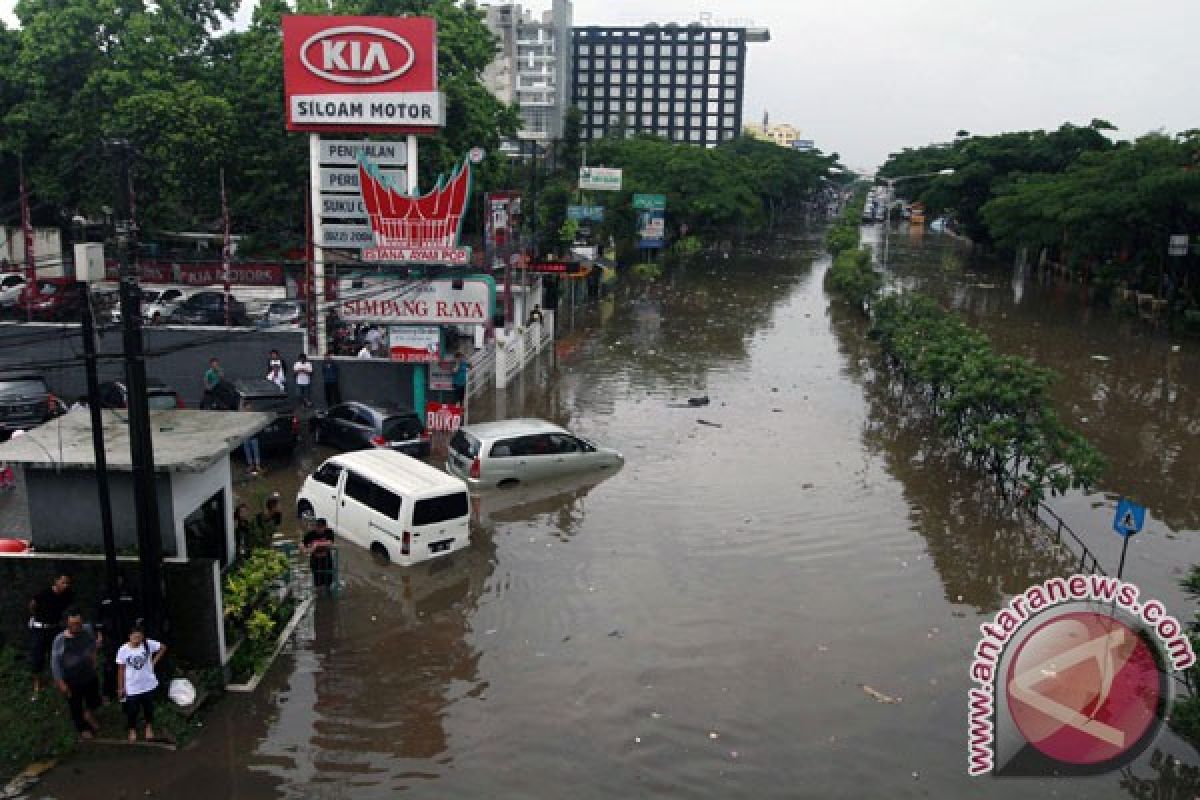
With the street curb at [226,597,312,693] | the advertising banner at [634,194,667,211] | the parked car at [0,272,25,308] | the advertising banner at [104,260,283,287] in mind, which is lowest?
the street curb at [226,597,312,693]

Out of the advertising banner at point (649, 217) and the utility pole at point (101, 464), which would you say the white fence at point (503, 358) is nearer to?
the utility pole at point (101, 464)

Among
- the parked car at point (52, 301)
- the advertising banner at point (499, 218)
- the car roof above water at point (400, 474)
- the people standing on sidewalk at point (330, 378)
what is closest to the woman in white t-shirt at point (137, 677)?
the car roof above water at point (400, 474)

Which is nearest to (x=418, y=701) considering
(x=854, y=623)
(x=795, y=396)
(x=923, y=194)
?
(x=854, y=623)

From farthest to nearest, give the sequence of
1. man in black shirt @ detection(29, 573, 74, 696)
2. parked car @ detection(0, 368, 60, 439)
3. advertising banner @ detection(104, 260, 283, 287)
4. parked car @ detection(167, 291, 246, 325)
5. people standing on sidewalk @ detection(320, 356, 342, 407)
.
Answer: advertising banner @ detection(104, 260, 283, 287)
parked car @ detection(167, 291, 246, 325)
people standing on sidewalk @ detection(320, 356, 342, 407)
parked car @ detection(0, 368, 60, 439)
man in black shirt @ detection(29, 573, 74, 696)

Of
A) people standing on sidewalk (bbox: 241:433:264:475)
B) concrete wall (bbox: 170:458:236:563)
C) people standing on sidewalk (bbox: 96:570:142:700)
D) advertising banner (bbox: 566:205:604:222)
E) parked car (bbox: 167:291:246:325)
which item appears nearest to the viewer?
people standing on sidewalk (bbox: 96:570:142:700)

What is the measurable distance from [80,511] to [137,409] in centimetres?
190

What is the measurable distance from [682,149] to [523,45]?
61.6 meters

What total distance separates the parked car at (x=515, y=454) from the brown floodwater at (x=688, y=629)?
0.41m

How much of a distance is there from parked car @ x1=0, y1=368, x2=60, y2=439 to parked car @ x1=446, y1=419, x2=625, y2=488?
8588mm

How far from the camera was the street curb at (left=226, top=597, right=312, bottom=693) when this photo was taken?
1074 cm

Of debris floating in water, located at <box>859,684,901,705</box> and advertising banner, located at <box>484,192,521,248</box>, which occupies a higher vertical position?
advertising banner, located at <box>484,192,521,248</box>

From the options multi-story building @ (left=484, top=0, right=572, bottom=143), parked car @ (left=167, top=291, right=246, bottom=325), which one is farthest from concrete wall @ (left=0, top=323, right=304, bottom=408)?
multi-story building @ (left=484, top=0, right=572, bottom=143)

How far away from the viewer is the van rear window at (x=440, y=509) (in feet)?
46.1

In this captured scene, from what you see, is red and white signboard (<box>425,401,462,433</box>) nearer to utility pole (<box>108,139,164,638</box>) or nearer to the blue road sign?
utility pole (<box>108,139,164,638</box>)
